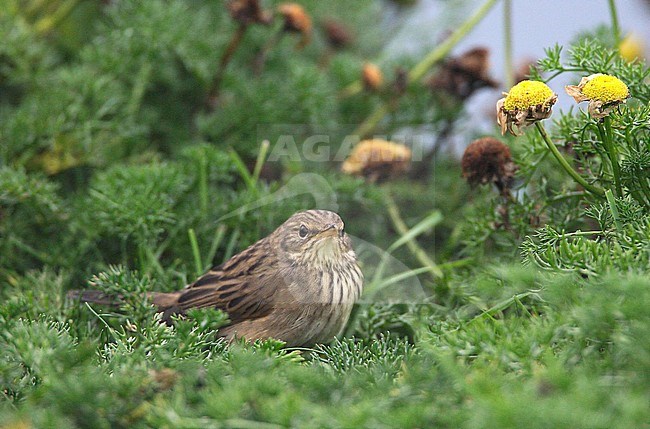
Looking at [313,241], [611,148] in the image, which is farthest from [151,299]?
[611,148]

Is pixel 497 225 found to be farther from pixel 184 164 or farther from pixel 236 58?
pixel 236 58

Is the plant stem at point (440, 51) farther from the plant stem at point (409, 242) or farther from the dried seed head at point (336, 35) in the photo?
the plant stem at point (409, 242)

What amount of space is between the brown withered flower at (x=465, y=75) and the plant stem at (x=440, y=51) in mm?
119

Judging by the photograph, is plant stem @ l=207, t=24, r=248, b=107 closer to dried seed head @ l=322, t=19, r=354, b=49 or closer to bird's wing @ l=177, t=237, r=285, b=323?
dried seed head @ l=322, t=19, r=354, b=49

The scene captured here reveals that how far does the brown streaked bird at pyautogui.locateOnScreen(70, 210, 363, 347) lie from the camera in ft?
6.08

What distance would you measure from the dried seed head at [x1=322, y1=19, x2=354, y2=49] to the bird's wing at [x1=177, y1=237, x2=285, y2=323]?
1.64 metres

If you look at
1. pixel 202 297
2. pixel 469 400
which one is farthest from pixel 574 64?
pixel 202 297

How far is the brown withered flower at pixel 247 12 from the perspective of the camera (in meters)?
2.58

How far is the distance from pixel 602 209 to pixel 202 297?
1056 millimetres

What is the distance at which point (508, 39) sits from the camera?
2666mm

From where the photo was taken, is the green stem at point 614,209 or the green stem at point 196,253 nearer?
the green stem at point 614,209

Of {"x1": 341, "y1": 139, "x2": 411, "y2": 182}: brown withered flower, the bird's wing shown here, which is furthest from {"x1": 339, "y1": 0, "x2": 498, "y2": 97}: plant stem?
the bird's wing

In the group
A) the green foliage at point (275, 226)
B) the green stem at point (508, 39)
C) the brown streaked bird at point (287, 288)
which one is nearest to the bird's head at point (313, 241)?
the brown streaked bird at point (287, 288)

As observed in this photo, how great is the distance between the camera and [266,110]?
2699 millimetres
